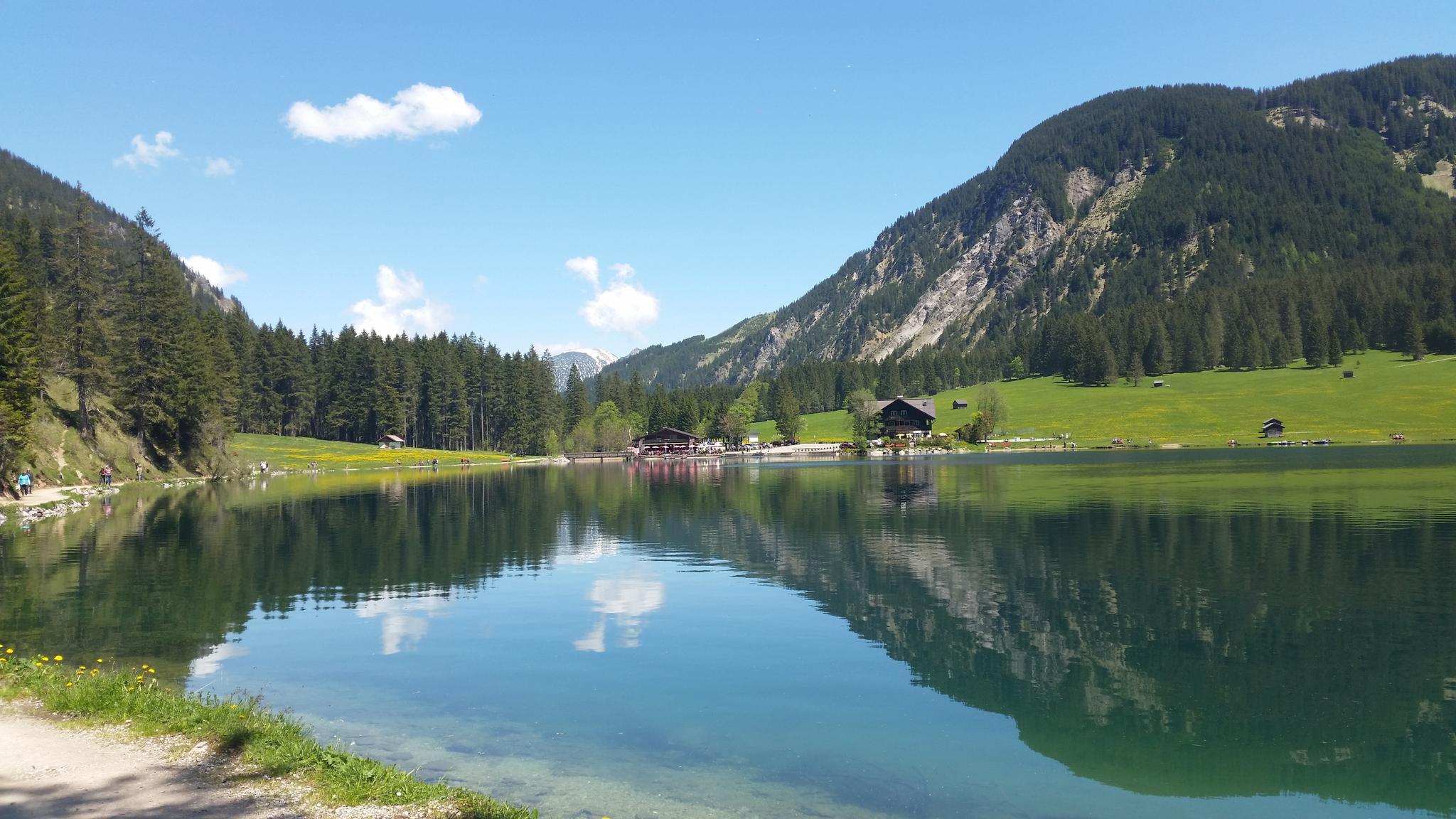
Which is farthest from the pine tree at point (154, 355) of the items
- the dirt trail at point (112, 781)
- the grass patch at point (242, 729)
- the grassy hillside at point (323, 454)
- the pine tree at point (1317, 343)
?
the pine tree at point (1317, 343)

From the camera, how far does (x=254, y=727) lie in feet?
43.3

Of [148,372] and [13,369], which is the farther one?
[148,372]

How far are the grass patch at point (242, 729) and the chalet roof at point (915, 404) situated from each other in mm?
176951

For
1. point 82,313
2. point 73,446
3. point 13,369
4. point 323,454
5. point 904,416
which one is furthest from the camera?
point 904,416

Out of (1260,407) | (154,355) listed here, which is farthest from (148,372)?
(1260,407)

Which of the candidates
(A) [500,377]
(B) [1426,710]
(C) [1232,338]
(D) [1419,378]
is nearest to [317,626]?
(B) [1426,710]

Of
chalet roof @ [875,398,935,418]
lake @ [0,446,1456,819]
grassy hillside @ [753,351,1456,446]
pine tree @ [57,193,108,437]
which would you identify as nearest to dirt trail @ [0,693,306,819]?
lake @ [0,446,1456,819]

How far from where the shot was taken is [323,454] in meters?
139

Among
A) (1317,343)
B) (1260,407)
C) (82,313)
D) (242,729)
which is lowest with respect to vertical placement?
(242,729)

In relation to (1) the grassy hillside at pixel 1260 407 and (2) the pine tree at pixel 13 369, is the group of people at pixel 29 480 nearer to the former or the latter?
(2) the pine tree at pixel 13 369

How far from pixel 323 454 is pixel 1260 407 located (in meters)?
165

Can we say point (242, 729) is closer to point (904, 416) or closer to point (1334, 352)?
point (904, 416)

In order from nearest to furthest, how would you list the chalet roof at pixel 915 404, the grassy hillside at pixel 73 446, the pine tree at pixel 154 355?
the grassy hillside at pixel 73 446 < the pine tree at pixel 154 355 < the chalet roof at pixel 915 404

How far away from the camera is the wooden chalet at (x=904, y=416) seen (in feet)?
618
